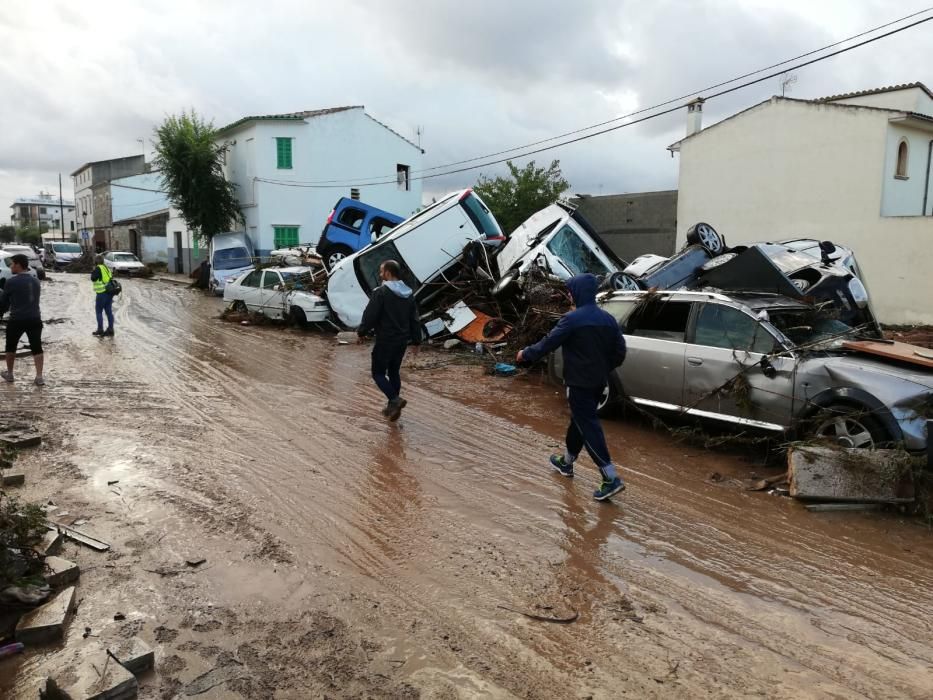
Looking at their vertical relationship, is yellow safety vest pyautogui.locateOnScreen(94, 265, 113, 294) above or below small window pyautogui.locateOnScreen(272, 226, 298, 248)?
below

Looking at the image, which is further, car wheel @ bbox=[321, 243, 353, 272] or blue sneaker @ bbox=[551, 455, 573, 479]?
car wheel @ bbox=[321, 243, 353, 272]

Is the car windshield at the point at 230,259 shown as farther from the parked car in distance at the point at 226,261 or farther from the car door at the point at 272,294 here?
the car door at the point at 272,294

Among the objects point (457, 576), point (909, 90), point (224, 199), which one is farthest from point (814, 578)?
point (224, 199)

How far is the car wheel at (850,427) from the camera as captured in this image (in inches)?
209

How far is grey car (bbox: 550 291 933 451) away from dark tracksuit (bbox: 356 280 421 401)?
2442mm

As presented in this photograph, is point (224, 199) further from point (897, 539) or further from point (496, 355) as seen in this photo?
point (897, 539)

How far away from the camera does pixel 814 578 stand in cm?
406

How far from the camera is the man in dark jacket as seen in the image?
7.31 m

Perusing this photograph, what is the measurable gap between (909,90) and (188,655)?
2944 cm

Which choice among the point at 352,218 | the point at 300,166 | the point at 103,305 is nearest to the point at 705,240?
the point at 352,218

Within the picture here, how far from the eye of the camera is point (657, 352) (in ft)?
23.2

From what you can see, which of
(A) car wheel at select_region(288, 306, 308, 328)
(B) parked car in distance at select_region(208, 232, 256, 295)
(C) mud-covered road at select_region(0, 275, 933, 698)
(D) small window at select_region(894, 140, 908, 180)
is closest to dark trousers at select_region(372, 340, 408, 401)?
(C) mud-covered road at select_region(0, 275, 933, 698)

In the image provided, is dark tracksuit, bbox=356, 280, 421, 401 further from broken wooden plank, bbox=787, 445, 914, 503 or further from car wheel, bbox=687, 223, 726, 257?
car wheel, bbox=687, 223, 726, 257

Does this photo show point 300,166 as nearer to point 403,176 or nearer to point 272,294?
point 403,176
